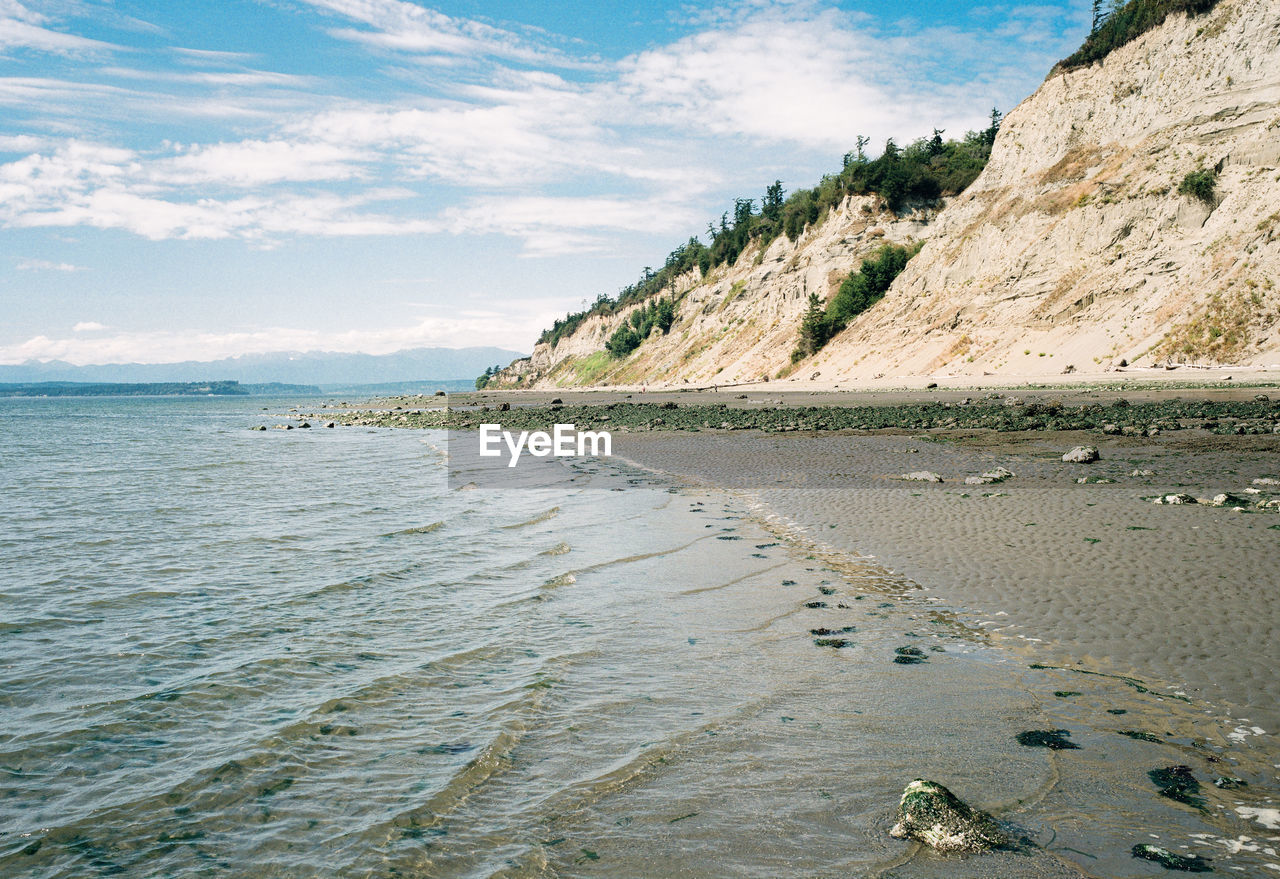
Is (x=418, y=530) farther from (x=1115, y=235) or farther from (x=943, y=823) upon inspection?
(x=1115, y=235)

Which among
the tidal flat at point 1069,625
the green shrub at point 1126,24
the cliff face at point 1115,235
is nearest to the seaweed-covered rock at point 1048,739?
the tidal flat at point 1069,625

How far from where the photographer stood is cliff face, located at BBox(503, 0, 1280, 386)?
3881cm

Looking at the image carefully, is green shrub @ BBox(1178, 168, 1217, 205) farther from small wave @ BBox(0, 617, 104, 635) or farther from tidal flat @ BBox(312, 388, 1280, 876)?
small wave @ BBox(0, 617, 104, 635)

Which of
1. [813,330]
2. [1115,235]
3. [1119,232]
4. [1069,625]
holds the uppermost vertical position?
[1119,232]

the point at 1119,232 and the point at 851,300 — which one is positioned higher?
the point at 1119,232

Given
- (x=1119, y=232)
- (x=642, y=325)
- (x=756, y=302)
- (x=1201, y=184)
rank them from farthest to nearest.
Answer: (x=642, y=325)
(x=756, y=302)
(x=1119, y=232)
(x=1201, y=184)

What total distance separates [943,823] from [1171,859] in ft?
3.41

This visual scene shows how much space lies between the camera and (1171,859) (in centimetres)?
360

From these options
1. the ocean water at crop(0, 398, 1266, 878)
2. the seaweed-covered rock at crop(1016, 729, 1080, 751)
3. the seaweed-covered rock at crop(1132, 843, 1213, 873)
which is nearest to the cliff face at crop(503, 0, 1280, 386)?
the ocean water at crop(0, 398, 1266, 878)

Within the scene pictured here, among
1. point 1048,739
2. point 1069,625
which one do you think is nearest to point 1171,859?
point 1048,739

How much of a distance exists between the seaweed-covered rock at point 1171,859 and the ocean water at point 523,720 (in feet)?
0.51

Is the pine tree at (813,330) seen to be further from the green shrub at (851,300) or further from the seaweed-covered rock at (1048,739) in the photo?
the seaweed-covered rock at (1048,739)

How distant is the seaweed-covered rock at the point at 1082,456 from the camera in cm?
1599

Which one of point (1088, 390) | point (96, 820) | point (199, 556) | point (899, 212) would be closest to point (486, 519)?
point (199, 556)
